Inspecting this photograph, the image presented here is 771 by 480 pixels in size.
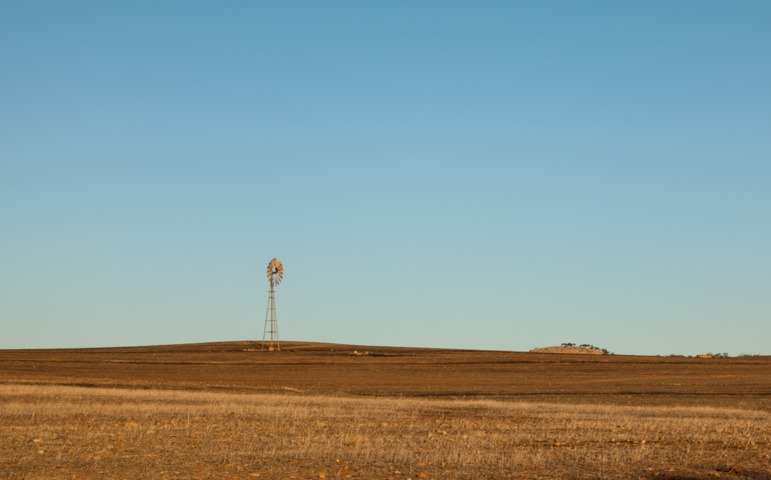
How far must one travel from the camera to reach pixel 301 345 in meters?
119

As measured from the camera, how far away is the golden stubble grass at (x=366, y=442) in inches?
714

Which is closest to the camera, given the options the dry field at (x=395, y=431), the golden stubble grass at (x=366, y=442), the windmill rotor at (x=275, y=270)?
the golden stubble grass at (x=366, y=442)

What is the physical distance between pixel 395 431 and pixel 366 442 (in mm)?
3731

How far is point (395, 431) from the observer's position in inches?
1040

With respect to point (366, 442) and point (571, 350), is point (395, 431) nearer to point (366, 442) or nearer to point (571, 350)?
point (366, 442)

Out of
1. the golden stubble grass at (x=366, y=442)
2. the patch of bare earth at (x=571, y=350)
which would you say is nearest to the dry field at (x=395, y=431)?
the golden stubble grass at (x=366, y=442)

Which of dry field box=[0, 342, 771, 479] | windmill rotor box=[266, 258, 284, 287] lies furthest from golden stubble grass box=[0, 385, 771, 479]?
windmill rotor box=[266, 258, 284, 287]

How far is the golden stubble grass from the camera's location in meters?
18.1

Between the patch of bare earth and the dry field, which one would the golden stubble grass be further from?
the patch of bare earth

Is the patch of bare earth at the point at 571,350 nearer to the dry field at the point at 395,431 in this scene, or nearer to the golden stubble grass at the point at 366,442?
the dry field at the point at 395,431

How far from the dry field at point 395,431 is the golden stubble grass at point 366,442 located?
0.18 ft

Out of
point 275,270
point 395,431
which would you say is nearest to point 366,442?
point 395,431

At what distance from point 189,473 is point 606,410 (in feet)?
76.0

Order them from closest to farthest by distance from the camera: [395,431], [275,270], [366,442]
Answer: [366,442] → [395,431] → [275,270]
